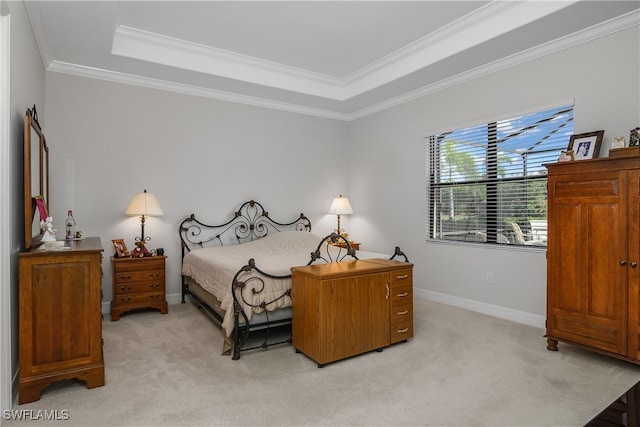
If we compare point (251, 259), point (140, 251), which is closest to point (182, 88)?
point (140, 251)

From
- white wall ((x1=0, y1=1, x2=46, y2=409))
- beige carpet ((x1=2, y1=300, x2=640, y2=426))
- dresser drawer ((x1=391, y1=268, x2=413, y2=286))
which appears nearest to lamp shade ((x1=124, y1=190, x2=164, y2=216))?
beige carpet ((x1=2, y1=300, x2=640, y2=426))

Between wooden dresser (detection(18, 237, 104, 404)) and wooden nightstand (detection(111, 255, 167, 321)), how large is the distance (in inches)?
70.1

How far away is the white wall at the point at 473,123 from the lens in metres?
3.44

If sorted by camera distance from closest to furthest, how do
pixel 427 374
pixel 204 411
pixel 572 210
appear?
pixel 204 411
pixel 427 374
pixel 572 210

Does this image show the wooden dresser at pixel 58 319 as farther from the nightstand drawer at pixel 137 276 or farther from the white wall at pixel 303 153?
the nightstand drawer at pixel 137 276

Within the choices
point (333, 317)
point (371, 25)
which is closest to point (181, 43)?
point (371, 25)

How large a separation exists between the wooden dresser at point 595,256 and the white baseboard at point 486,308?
70 centimetres

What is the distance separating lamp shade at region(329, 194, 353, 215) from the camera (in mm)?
5926

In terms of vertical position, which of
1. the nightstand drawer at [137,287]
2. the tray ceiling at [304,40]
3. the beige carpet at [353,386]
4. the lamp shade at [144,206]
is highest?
the tray ceiling at [304,40]

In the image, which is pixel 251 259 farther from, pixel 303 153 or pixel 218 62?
pixel 303 153

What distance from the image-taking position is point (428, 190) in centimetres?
513

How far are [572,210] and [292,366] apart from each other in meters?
2.58

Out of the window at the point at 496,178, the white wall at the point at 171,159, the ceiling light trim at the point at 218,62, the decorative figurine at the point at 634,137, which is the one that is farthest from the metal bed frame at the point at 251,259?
the decorative figurine at the point at 634,137

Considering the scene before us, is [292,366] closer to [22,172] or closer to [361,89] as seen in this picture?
[22,172]
